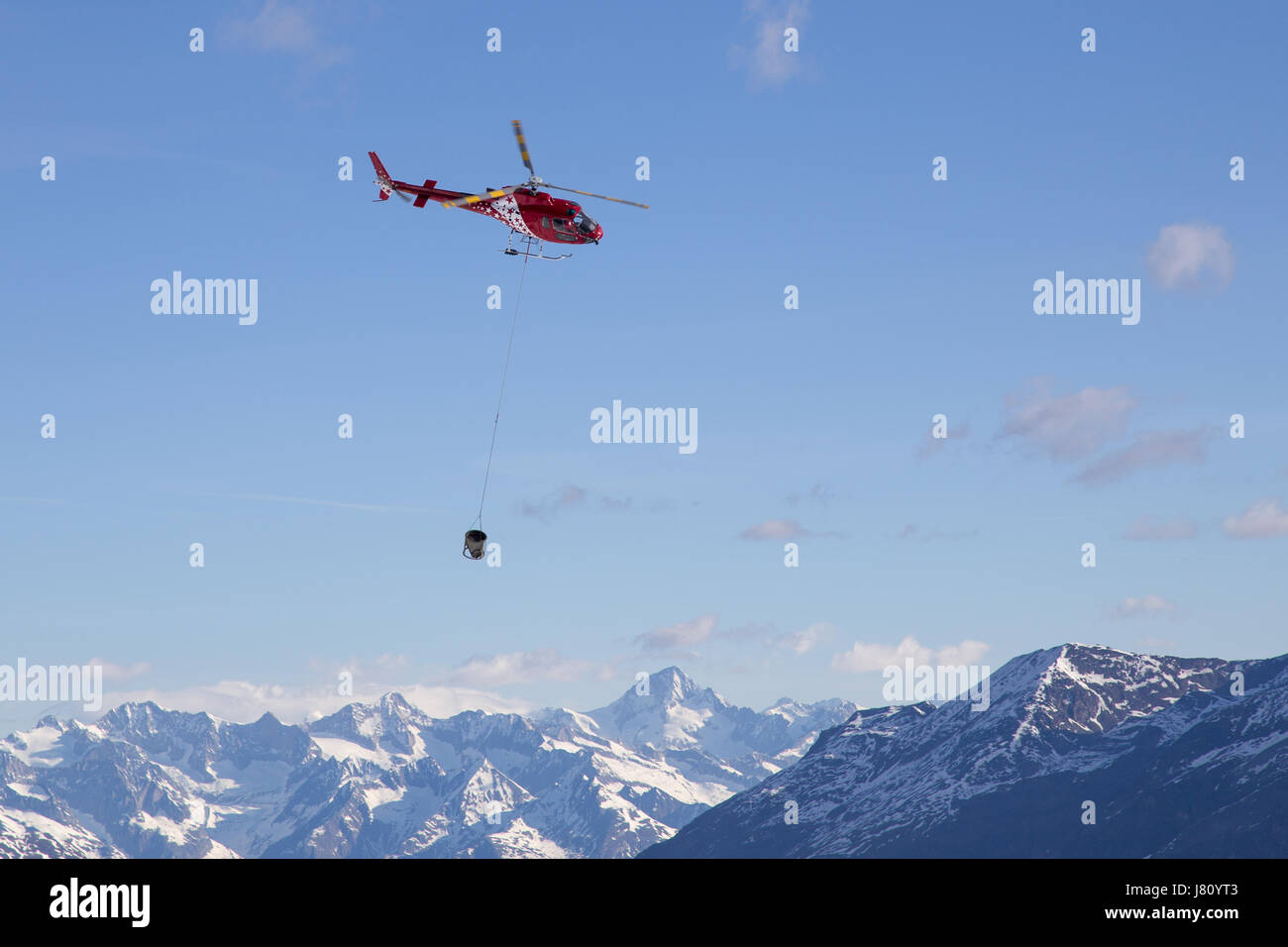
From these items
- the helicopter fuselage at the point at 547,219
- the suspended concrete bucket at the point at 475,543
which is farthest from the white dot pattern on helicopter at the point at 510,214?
the suspended concrete bucket at the point at 475,543

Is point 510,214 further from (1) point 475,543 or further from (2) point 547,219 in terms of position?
(1) point 475,543

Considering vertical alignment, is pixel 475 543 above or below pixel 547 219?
below

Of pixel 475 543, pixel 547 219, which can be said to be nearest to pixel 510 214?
pixel 547 219

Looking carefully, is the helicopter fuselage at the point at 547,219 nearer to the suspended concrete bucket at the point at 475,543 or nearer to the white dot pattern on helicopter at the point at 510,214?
the white dot pattern on helicopter at the point at 510,214

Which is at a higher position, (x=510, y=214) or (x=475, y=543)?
(x=510, y=214)

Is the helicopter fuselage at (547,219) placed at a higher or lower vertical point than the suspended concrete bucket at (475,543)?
higher

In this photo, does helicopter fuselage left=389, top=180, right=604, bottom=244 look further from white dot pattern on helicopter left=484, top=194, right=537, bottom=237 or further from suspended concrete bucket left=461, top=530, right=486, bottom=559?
suspended concrete bucket left=461, top=530, right=486, bottom=559
